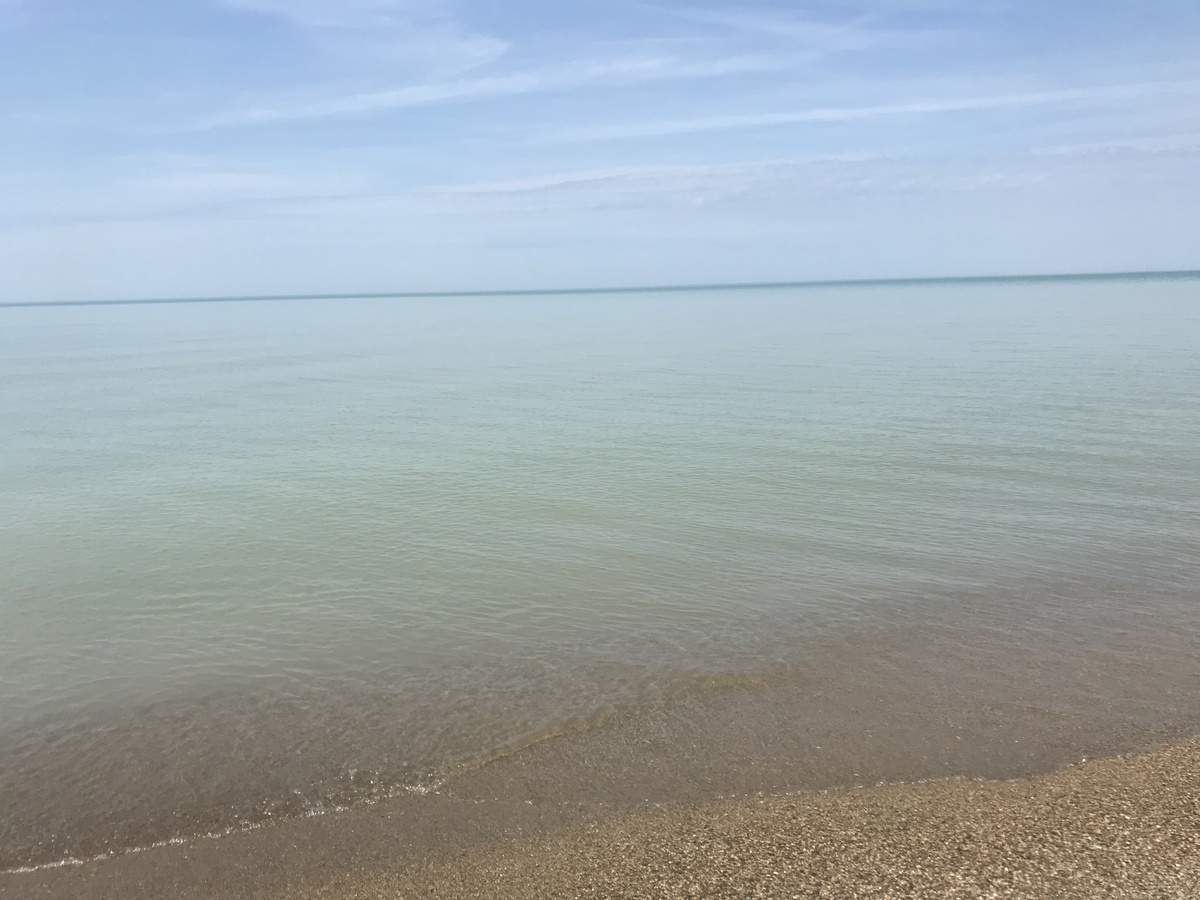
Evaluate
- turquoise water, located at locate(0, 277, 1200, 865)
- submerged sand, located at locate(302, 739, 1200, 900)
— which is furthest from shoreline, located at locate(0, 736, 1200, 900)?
turquoise water, located at locate(0, 277, 1200, 865)

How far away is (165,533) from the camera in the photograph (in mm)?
16719

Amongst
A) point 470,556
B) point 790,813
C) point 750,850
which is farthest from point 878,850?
point 470,556

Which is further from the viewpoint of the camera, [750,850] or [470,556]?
[470,556]

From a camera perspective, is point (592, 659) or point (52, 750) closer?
point (52, 750)

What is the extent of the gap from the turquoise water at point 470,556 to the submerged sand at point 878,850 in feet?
6.03

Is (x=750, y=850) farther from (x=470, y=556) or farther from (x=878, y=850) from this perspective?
(x=470, y=556)

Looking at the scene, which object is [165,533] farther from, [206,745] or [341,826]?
[341,826]

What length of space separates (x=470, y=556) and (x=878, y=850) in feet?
30.6

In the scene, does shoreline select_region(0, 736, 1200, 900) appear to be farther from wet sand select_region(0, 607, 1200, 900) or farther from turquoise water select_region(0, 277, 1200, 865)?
turquoise water select_region(0, 277, 1200, 865)

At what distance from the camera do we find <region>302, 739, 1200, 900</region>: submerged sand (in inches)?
255

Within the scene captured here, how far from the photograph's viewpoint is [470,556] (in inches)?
591

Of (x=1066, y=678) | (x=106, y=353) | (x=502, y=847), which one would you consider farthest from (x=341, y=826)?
(x=106, y=353)

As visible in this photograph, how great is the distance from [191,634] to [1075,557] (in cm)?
1353

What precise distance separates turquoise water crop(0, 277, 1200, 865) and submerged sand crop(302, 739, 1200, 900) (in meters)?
1.84
